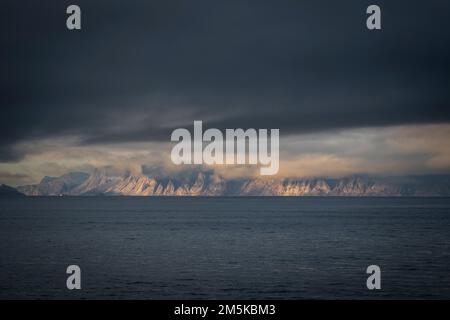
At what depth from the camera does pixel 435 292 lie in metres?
56.7

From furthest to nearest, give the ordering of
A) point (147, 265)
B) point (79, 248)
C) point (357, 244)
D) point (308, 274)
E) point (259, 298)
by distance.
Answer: point (357, 244) → point (79, 248) → point (147, 265) → point (308, 274) → point (259, 298)

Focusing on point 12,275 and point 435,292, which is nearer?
point 435,292

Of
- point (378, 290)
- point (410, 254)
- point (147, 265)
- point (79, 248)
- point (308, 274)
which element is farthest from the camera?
point (79, 248)

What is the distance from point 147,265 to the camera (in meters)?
76.5

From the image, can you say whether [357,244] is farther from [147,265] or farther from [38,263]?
[38,263]

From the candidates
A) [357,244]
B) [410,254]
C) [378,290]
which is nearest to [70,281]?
[378,290]

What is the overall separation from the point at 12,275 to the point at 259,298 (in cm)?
3461

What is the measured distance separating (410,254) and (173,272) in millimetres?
43708

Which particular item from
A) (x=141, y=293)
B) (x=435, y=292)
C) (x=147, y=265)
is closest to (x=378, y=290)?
(x=435, y=292)

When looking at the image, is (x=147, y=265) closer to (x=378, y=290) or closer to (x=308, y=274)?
(x=308, y=274)
